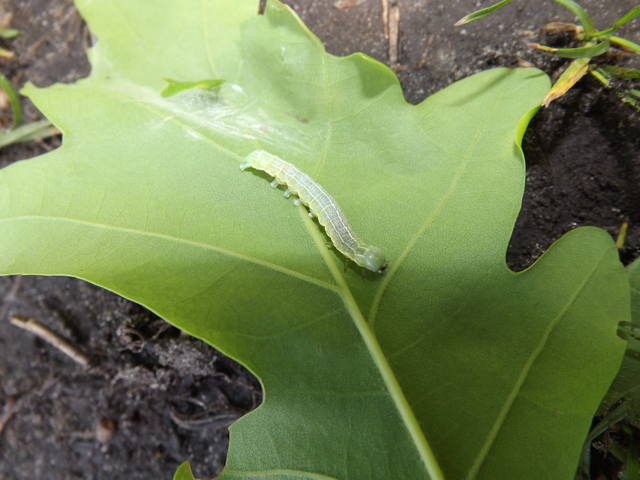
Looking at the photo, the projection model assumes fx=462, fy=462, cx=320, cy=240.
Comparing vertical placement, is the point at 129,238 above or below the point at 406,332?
below

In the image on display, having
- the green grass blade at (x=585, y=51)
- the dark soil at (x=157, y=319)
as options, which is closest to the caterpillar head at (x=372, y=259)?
the dark soil at (x=157, y=319)

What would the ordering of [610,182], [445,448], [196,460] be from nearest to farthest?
[445,448] < [610,182] < [196,460]

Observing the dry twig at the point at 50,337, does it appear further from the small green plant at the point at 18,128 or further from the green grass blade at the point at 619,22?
the green grass blade at the point at 619,22

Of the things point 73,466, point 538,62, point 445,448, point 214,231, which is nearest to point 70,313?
point 73,466

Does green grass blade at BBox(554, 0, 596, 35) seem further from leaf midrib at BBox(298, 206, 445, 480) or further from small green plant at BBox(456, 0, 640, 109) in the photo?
leaf midrib at BBox(298, 206, 445, 480)

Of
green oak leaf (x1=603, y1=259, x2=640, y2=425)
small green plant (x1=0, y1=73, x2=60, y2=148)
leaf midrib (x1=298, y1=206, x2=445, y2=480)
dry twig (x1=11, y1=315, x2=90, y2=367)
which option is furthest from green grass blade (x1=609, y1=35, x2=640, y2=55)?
dry twig (x1=11, y1=315, x2=90, y2=367)

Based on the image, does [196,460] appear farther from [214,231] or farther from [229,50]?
[229,50]
